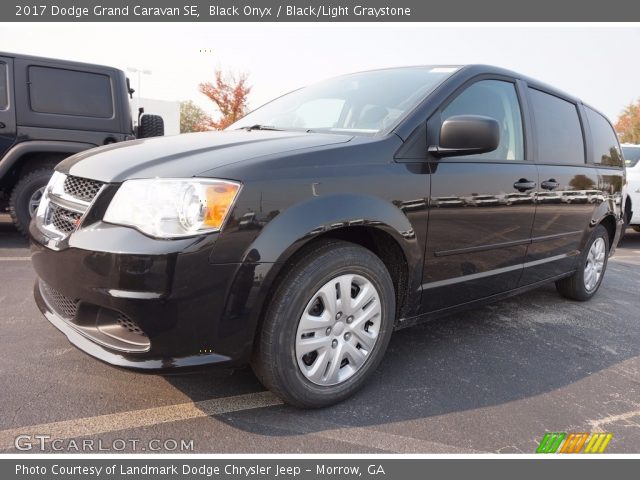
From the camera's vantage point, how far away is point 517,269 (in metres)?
3.08

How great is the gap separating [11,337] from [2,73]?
3682mm

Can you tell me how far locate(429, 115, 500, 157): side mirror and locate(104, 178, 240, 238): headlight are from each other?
43.9 inches

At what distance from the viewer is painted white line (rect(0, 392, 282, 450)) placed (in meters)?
1.88

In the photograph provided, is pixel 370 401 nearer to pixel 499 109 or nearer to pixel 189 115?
pixel 499 109

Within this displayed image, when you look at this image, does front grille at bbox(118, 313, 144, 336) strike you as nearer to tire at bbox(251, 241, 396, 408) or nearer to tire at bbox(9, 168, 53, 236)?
tire at bbox(251, 241, 396, 408)

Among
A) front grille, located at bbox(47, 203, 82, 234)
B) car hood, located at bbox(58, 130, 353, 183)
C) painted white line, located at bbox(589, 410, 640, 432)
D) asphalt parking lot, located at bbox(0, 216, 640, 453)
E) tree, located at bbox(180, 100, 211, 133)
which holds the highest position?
tree, located at bbox(180, 100, 211, 133)

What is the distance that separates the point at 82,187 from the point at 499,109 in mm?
2419

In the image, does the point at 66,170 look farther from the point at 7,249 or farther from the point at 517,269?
the point at 7,249

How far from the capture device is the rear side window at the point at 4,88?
506cm

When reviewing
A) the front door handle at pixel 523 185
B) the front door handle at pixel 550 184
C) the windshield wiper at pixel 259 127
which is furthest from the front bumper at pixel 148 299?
the front door handle at pixel 550 184

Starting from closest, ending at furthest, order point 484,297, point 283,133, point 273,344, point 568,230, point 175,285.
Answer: point 175,285
point 273,344
point 283,133
point 484,297
point 568,230

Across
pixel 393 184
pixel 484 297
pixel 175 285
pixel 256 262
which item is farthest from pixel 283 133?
pixel 484 297

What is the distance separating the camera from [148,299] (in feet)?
5.66

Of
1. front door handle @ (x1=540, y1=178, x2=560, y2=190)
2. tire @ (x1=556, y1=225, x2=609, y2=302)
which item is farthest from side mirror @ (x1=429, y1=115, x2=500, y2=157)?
tire @ (x1=556, y1=225, x2=609, y2=302)
